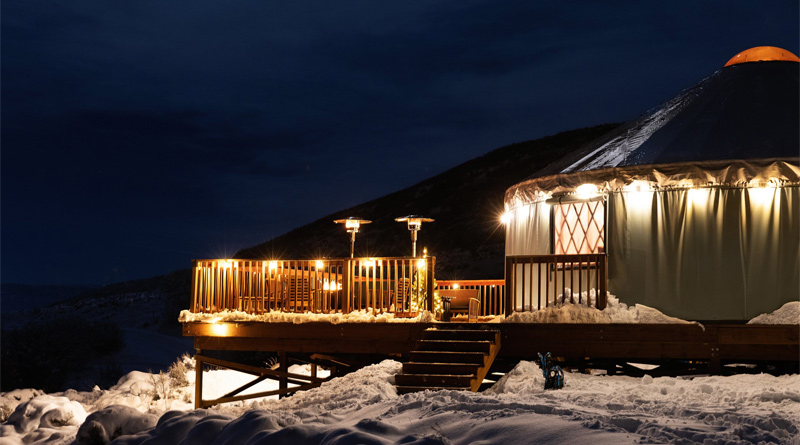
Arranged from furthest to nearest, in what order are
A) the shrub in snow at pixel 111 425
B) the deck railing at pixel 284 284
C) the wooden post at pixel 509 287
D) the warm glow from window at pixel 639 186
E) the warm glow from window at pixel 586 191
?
the warm glow from window at pixel 586 191 → the deck railing at pixel 284 284 → the warm glow from window at pixel 639 186 → the wooden post at pixel 509 287 → the shrub in snow at pixel 111 425

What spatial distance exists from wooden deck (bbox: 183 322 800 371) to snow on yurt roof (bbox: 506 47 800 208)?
6.54ft

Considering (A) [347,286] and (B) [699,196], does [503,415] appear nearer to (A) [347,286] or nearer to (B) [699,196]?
(A) [347,286]

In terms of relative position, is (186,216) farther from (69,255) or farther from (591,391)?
(591,391)

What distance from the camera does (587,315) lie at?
9.64 m

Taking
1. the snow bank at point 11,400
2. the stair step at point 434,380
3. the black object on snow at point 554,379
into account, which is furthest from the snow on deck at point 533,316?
the snow bank at point 11,400

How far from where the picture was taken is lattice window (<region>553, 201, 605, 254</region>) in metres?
10.9

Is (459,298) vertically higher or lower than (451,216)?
lower

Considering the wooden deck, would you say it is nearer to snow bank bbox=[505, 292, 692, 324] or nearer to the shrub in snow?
snow bank bbox=[505, 292, 692, 324]

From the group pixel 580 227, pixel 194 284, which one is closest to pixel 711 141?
pixel 580 227

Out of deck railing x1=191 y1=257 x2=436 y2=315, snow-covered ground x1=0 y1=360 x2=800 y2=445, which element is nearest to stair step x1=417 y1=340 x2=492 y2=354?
snow-covered ground x1=0 y1=360 x2=800 y2=445

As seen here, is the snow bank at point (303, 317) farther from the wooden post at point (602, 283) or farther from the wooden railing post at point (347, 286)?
the wooden post at point (602, 283)

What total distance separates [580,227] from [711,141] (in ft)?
6.23

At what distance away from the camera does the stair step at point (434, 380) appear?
8.21m

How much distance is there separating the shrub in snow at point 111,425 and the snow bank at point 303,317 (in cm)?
318
